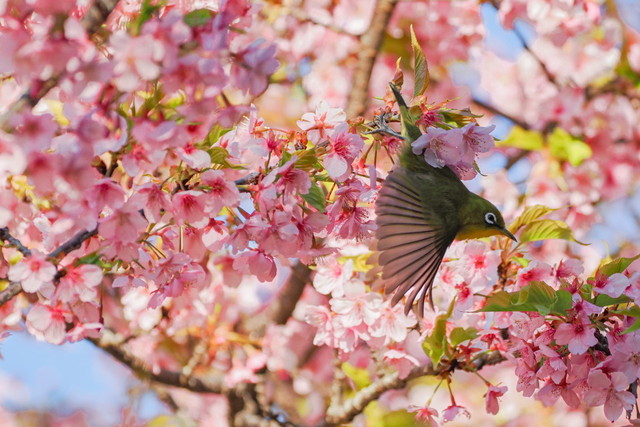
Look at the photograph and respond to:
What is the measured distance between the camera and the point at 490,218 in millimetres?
1789

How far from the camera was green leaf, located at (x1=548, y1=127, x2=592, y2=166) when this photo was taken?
350 centimetres

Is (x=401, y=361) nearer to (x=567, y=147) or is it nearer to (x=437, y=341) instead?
(x=437, y=341)

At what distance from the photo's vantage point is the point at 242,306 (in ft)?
13.9

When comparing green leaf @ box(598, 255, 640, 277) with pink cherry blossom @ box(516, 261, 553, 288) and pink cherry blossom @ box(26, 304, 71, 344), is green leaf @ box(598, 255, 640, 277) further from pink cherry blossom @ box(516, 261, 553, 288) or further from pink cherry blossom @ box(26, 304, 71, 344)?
pink cherry blossom @ box(26, 304, 71, 344)

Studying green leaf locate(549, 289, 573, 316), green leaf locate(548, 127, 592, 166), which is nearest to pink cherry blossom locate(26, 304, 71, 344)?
green leaf locate(549, 289, 573, 316)

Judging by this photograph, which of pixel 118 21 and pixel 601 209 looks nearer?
pixel 118 21

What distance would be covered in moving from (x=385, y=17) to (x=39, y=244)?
1.98m

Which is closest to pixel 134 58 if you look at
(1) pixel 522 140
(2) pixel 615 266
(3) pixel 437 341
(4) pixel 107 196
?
(4) pixel 107 196

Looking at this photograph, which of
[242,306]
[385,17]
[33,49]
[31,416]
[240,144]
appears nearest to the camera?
[33,49]

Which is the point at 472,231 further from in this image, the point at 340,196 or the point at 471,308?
the point at 340,196

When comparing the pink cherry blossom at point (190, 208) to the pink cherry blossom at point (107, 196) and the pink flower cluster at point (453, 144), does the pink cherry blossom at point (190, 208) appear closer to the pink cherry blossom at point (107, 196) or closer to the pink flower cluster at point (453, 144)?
the pink cherry blossom at point (107, 196)

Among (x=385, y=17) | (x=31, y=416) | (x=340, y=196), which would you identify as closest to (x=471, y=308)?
(x=340, y=196)

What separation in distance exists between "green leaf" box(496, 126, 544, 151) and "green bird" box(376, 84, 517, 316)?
1758 millimetres

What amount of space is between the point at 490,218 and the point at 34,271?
105cm
